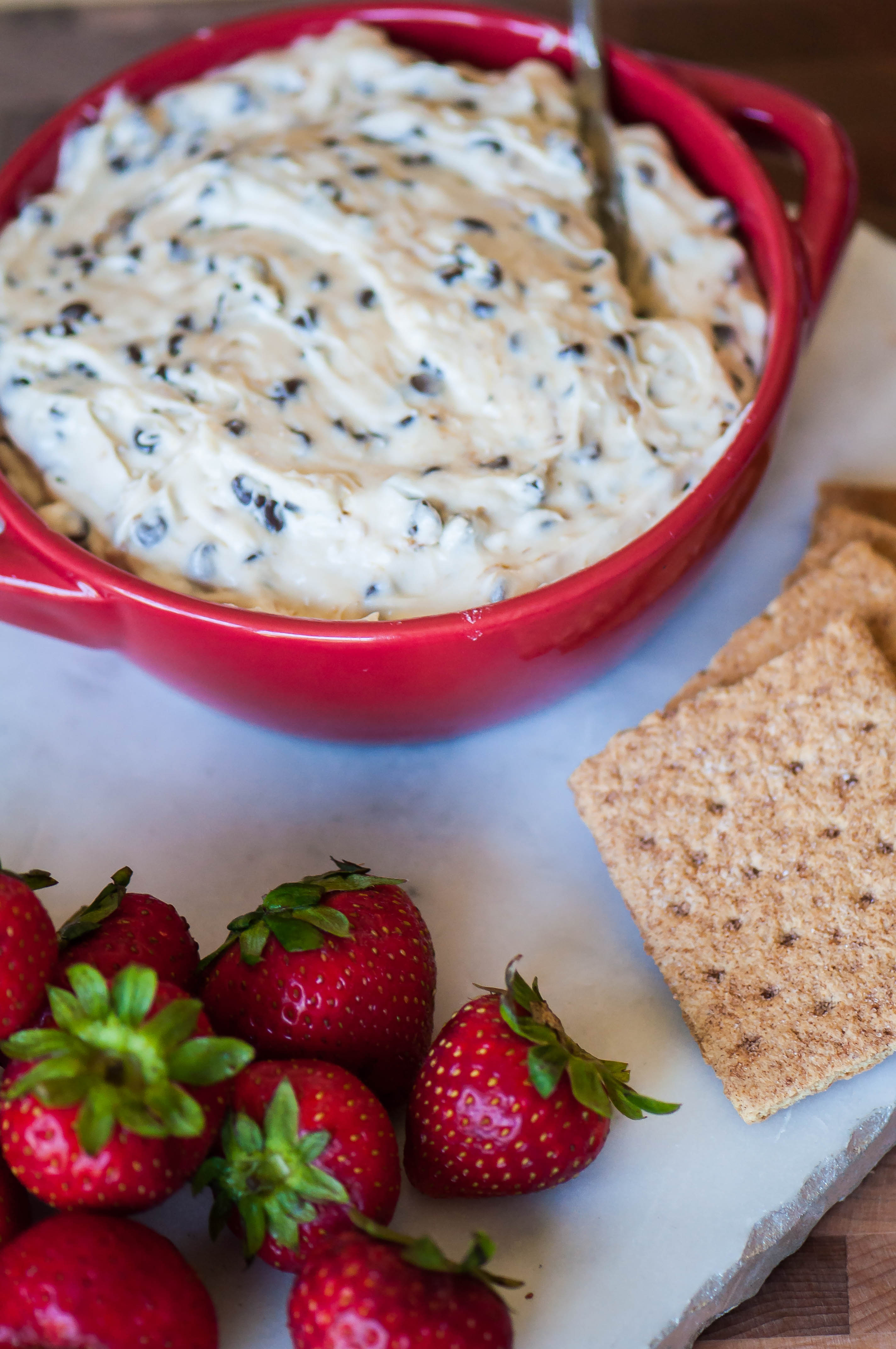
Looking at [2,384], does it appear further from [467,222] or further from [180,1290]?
[180,1290]

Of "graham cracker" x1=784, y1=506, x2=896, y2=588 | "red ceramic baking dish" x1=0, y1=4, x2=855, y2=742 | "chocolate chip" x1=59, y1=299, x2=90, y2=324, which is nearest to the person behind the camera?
"red ceramic baking dish" x1=0, y1=4, x2=855, y2=742

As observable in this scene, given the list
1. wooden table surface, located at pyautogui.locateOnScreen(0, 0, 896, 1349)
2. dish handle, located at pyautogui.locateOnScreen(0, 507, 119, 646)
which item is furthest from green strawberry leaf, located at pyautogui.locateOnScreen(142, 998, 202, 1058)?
wooden table surface, located at pyautogui.locateOnScreen(0, 0, 896, 1349)

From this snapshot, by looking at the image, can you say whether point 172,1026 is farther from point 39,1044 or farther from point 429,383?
point 429,383

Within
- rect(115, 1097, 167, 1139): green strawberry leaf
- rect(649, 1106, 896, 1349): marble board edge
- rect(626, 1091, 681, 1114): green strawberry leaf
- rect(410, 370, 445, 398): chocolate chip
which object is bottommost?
rect(649, 1106, 896, 1349): marble board edge

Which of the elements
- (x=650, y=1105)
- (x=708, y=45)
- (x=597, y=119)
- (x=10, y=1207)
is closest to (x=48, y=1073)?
(x=10, y=1207)

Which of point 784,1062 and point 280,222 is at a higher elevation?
point 280,222

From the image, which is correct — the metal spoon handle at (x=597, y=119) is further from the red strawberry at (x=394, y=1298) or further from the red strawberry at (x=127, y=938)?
the red strawberry at (x=394, y=1298)

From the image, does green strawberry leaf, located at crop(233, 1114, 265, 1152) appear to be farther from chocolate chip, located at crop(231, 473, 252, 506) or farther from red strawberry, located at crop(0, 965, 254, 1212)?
chocolate chip, located at crop(231, 473, 252, 506)

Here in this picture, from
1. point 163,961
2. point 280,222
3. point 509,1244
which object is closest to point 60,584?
point 163,961
